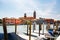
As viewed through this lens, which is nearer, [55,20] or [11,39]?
[11,39]

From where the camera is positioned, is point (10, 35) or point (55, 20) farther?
point (55, 20)

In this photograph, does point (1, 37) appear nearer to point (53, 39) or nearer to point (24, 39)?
point (24, 39)

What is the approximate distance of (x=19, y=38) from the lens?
50.0ft

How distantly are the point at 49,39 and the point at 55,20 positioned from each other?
529 inches

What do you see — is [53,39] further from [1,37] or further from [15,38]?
[1,37]

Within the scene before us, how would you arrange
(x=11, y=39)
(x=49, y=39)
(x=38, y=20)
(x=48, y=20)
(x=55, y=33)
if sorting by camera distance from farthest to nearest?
1. (x=48, y=20)
2. (x=55, y=33)
3. (x=38, y=20)
4. (x=49, y=39)
5. (x=11, y=39)

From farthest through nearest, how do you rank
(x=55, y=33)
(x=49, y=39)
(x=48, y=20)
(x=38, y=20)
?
(x=48, y=20) < (x=55, y=33) < (x=38, y=20) < (x=49, y=39)

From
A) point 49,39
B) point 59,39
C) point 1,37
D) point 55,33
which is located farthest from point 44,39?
point 55,33

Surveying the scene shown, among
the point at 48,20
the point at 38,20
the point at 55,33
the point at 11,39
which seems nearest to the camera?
the point at 11,39

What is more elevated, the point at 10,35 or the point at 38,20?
the point at 38,20

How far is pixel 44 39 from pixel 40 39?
2.49 ft

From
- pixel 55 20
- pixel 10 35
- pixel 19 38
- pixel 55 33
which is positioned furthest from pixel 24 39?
pixel 55 20

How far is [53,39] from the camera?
1684 centimetres

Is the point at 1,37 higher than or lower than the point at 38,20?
lower
